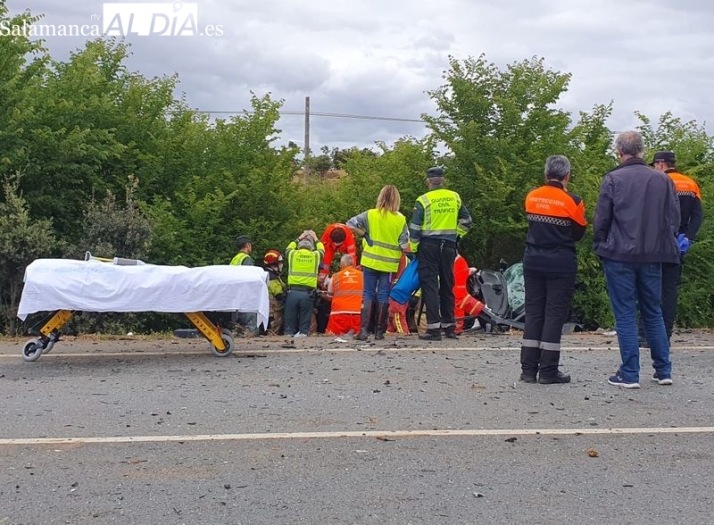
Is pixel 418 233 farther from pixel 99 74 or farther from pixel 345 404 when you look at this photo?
pixel 99 74

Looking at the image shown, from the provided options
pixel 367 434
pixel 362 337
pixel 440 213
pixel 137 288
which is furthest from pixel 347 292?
pixel 367 434

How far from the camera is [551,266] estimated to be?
7254 mm

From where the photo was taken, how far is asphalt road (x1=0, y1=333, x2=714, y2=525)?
14.4 feet

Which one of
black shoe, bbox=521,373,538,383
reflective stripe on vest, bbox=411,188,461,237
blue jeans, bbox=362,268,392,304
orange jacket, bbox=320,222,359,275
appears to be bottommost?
black shoe, bbox=521,373,538,383

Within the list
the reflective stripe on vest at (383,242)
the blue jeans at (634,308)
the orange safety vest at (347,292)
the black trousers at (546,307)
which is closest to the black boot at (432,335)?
the reflective stripe on vest at (383,242)

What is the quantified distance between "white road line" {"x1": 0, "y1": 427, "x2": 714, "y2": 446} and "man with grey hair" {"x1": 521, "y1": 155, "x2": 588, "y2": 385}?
59.0 inches

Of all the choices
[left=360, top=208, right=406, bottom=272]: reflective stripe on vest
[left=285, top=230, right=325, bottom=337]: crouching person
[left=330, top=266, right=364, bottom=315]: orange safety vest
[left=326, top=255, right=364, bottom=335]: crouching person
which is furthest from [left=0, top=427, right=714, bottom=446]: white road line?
[left=285, top=230, right=325, bottom=337]: crouching person

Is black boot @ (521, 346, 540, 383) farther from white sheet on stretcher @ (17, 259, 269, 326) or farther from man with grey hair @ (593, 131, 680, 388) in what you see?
white sheet on stretcher @ (17, 259, 269, 326)

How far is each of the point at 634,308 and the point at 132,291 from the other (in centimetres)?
492

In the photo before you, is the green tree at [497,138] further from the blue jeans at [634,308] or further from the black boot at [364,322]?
the blue jeans at [634,308]

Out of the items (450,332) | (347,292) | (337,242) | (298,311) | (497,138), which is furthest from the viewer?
(497,138)

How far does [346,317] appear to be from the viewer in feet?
38.7

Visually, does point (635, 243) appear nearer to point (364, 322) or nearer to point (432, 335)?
point (432, 335)

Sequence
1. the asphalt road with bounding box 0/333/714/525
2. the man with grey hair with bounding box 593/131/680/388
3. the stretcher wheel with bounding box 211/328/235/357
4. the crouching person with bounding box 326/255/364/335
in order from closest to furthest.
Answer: the asphalt road with bounding box 0/333/714/525
the man with grey hair with bounding box 593/131/680/388
the stretcher wheel with bounding box 211/328/235/357
the crouching person with bounding box 326/255/364/335
